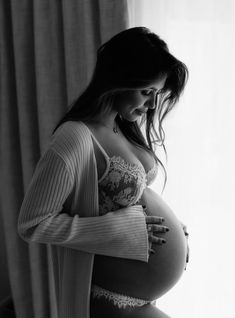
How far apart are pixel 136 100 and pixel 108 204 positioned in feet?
0.97

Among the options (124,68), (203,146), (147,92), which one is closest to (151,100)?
(147,92)

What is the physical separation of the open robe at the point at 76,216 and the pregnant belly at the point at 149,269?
4 cm

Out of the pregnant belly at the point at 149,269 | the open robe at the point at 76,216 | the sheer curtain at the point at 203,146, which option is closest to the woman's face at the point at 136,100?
the open robe at the point at 76,216

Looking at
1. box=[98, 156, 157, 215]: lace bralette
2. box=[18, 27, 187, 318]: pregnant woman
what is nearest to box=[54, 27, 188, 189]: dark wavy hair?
box=[18, 27, 187, 318]: pregnant woman

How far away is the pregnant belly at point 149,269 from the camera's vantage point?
1.03m

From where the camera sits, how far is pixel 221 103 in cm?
148

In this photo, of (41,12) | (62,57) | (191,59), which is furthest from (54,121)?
(191,59)

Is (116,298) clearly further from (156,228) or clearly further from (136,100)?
(136,100)

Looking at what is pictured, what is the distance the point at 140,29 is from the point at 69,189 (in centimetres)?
47

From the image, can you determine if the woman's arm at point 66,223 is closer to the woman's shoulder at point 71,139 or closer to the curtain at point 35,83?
the woman's shoulder at point 71,139

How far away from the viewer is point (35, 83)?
1.71 metres

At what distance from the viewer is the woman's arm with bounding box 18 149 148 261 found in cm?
94

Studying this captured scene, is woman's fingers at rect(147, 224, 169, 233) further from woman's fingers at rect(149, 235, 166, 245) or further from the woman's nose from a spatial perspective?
the woman's nose

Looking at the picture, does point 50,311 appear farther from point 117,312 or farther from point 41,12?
point 41,12
